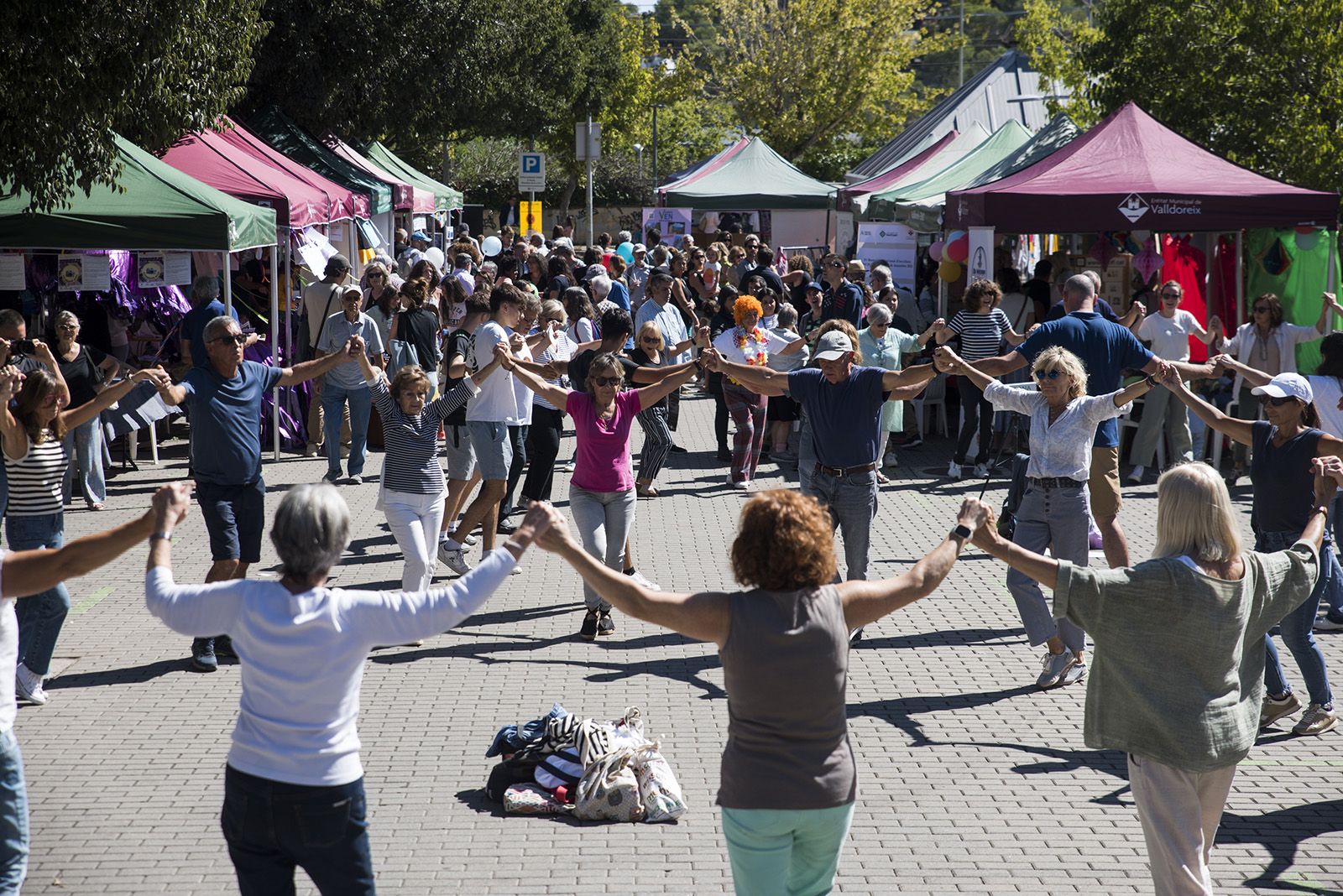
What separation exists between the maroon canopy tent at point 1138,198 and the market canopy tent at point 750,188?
13.5 meters

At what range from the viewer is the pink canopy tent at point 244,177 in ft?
47.7

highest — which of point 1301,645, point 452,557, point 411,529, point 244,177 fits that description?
point 244,177

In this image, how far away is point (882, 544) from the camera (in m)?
10.9

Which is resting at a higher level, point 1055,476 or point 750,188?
point 750,188

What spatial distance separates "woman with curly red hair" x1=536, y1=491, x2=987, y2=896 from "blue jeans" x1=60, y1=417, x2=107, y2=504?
30.0ft

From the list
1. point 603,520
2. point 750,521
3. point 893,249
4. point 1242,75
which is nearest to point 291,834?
point 750,521

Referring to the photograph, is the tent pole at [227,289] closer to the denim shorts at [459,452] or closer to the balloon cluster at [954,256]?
the denim shorts at [459,452]

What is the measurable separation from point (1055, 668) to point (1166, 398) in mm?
6329

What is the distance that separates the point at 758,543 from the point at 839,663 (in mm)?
390

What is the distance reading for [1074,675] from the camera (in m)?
7.66

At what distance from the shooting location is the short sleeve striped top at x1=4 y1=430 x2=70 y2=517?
702 cm

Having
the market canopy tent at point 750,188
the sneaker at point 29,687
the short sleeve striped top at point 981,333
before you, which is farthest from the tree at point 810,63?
the sneaker at point 29,687

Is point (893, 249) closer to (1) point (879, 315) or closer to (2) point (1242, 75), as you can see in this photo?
(2) point (1242, 75)

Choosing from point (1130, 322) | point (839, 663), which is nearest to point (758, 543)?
point (839, 663)
